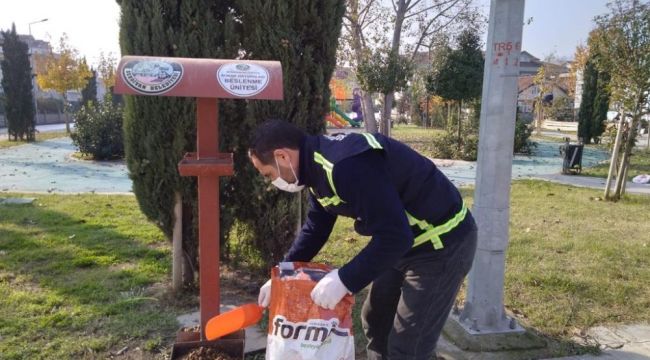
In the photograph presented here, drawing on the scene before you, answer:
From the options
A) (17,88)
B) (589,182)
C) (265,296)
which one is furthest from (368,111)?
(265,296)

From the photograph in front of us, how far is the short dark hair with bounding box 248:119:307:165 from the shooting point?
1997 millimetres

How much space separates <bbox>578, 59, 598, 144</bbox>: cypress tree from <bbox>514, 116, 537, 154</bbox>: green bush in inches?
250

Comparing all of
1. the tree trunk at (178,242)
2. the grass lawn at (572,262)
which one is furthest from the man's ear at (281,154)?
the grass lawn at (572,262)

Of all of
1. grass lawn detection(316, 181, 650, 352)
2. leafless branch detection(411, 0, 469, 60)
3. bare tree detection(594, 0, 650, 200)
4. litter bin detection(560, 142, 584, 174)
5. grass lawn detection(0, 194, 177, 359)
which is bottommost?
grass lawn detection(0, 194, 177, 359)

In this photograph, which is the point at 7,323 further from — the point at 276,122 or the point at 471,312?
the point at 471,312

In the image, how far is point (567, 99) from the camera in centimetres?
3962

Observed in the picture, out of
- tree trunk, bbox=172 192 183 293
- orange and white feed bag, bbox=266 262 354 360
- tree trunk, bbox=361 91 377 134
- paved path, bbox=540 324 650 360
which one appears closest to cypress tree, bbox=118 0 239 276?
tree trunk, bbox=172 192 183 293

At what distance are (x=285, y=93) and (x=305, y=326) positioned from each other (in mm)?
2275

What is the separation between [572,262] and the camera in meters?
5.13

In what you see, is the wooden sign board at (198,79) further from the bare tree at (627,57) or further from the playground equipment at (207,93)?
the bare tree at (627,57)

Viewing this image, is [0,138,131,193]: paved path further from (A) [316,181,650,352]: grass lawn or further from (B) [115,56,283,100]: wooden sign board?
(B) [115,56,283,100]: wooden sign board

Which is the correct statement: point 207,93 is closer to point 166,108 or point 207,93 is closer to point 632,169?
point 166,108

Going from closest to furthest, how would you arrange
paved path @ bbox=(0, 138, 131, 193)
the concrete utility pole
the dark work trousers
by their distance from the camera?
the dark work trousers < the concrete utility pole < paved path @ bbox=(0, 138, 131, 193)

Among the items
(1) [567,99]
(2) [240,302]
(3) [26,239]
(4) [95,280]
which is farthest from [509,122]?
(1) [567,99]
